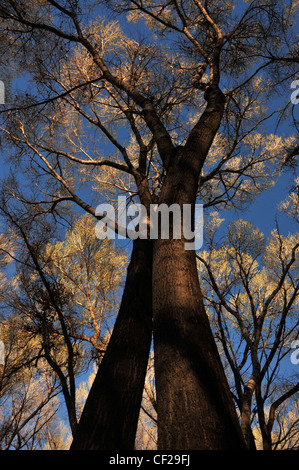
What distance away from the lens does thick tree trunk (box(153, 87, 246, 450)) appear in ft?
3.44

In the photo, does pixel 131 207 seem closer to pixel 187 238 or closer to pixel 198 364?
pixel 187 238

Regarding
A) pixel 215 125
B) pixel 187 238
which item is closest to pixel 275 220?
pixel 215 125

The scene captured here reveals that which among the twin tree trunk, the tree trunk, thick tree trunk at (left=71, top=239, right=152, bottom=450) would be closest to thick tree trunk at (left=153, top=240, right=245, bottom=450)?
the twin tree trunk

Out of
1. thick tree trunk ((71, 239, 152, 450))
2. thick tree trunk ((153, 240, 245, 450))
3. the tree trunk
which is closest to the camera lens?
thick tree trunk ((153, 240, 245, 450))

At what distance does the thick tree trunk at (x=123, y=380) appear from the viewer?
1.25 meters

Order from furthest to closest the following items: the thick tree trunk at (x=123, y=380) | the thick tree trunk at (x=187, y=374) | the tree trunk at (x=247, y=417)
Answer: the tree trunk at (x=247, y=417) → the thick tree trunk at (x=123, y=380) → the thick tree trunk at (x=187, y=374)

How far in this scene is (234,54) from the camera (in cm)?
461

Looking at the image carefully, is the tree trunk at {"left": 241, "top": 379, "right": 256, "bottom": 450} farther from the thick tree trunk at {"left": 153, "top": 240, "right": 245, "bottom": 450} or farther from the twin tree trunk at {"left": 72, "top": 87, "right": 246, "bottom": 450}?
the thick tree trunk at {"left": 153, "top": 240, "right": 245, "bottom": 450}

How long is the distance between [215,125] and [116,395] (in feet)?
7.27

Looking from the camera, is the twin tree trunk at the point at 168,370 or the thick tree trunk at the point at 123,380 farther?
the thick tree trunk at the point at 123,380

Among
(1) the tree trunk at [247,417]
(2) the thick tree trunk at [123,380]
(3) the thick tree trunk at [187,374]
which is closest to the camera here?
(3) the thick tree trunk at [187,374]

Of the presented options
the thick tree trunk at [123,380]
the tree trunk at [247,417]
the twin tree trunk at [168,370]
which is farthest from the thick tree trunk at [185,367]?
the tree trunk at [247,417]

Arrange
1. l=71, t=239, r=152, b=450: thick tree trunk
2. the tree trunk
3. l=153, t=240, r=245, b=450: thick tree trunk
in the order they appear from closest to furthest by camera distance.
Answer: l=153, t=240, r=245, b=450: thick tree trunk → l=71, t=239, r=152, b=450: thick tree trunk → the tree trunk

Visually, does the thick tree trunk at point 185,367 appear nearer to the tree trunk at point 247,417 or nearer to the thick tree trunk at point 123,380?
the thick tree trunk at point 123,380
